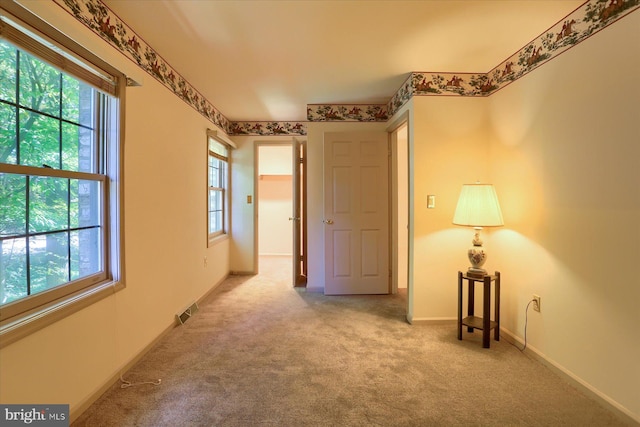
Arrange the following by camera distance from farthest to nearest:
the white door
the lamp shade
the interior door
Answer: the interior door, the white door, the lamp shade

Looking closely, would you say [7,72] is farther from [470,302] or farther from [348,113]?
[470,302]

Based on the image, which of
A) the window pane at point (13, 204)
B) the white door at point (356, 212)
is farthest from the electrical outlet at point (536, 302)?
the window pane at point (13, 204)

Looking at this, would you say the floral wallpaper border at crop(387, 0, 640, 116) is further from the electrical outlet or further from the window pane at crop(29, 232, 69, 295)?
the window pane at crop(29, 232, 69, 295)

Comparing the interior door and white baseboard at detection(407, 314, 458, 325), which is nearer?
white baseboard at detection(407, 314, 458, 325)

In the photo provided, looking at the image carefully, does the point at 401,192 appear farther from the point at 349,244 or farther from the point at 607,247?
the point at 607,247

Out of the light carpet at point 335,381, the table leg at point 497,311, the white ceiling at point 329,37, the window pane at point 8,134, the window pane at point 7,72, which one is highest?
the white ceiling at point 329,37

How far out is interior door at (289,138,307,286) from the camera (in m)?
3.94

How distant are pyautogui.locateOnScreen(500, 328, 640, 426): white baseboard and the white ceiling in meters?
2.34

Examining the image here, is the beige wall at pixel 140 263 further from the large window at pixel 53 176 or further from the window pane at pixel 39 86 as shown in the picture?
the window pane at pixel 39 86

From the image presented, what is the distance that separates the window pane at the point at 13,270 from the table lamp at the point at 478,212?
9.07ft

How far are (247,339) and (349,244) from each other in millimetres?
1688

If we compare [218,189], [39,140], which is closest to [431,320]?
[39,140]

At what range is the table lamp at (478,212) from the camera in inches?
89.9

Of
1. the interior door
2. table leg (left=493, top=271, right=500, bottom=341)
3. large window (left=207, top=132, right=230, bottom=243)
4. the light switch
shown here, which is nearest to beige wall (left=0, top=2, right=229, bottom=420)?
large window (left=207, top=132, right=230, bottom=243)
